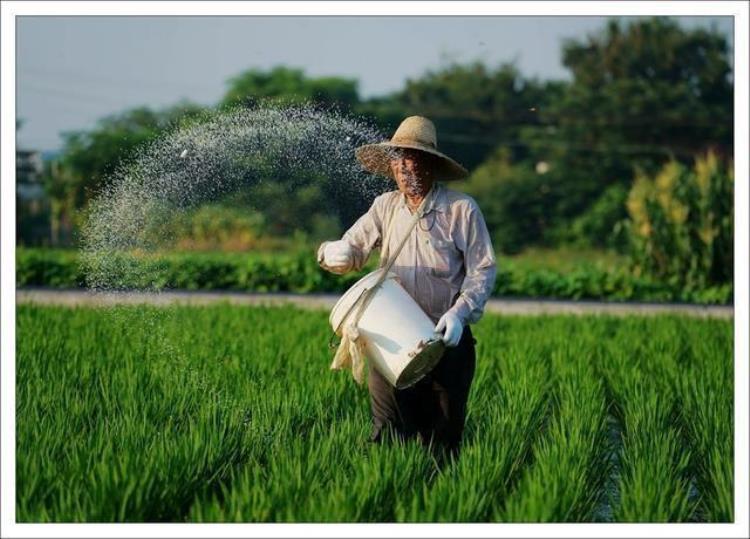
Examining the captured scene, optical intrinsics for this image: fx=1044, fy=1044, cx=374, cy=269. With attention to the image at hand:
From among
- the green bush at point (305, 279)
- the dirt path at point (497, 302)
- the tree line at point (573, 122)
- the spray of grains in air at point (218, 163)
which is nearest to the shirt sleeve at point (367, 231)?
the spray of grains in air at point (218, 163)

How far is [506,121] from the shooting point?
63.9ft

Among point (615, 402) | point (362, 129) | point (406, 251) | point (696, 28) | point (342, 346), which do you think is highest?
point (696, 28)

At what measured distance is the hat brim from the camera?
345 centimetres

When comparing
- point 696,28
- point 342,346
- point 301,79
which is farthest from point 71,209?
point 342,346

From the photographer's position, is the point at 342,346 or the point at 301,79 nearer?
the point at 342,346

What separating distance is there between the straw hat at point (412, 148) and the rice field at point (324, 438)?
92cm

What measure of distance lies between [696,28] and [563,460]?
16.3m

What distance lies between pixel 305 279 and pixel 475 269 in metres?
7.78

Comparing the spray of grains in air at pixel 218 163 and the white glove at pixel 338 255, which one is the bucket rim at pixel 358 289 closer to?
the white glove at pixel 338 255

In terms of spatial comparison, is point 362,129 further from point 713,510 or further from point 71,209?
point 71,209

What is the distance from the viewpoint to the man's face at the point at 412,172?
3.47m

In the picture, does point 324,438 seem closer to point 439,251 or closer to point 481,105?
point 439,251

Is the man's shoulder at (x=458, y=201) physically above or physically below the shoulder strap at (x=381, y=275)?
above

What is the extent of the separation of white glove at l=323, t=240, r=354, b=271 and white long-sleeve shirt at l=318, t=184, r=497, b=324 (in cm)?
2
